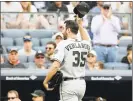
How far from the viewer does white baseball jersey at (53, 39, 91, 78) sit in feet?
20.5

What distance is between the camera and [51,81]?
20.3 feet

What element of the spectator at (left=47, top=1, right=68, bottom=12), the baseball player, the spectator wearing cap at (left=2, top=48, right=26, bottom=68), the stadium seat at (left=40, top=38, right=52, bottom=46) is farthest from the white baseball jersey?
the spectator at (left=47, top=1, right=68, bottom=12)

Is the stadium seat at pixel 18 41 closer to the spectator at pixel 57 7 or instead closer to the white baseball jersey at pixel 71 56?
the spectator at pixel 57 7

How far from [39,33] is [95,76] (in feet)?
5.16

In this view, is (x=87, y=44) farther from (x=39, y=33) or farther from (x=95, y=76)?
(x=39, y=33)

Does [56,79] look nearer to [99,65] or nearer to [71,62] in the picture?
[71,62]

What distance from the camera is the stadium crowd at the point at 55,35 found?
32.5 ft

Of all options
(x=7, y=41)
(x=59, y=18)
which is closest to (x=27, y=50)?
(x=7, y=41)

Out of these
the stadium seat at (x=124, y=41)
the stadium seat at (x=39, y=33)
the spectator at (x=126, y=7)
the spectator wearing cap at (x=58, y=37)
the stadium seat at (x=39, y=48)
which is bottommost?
the stadium seat at (x=39, y=48)

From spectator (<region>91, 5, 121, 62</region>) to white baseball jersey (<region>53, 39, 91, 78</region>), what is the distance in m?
3.83

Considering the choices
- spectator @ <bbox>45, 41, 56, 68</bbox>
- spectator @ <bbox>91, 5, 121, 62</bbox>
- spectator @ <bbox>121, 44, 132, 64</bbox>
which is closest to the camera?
spectator @ <bbox>45, 41, 56, 68</bbox>

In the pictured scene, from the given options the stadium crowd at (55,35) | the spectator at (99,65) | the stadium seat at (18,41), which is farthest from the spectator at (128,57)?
the stadium seat at (18,41)

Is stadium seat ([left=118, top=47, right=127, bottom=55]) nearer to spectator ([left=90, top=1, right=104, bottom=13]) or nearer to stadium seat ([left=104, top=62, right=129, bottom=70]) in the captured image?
stadium seat ([left=104, top=62, right=129, bottom=70])

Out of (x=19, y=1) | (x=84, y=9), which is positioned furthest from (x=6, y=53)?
(x=84, y=9)
